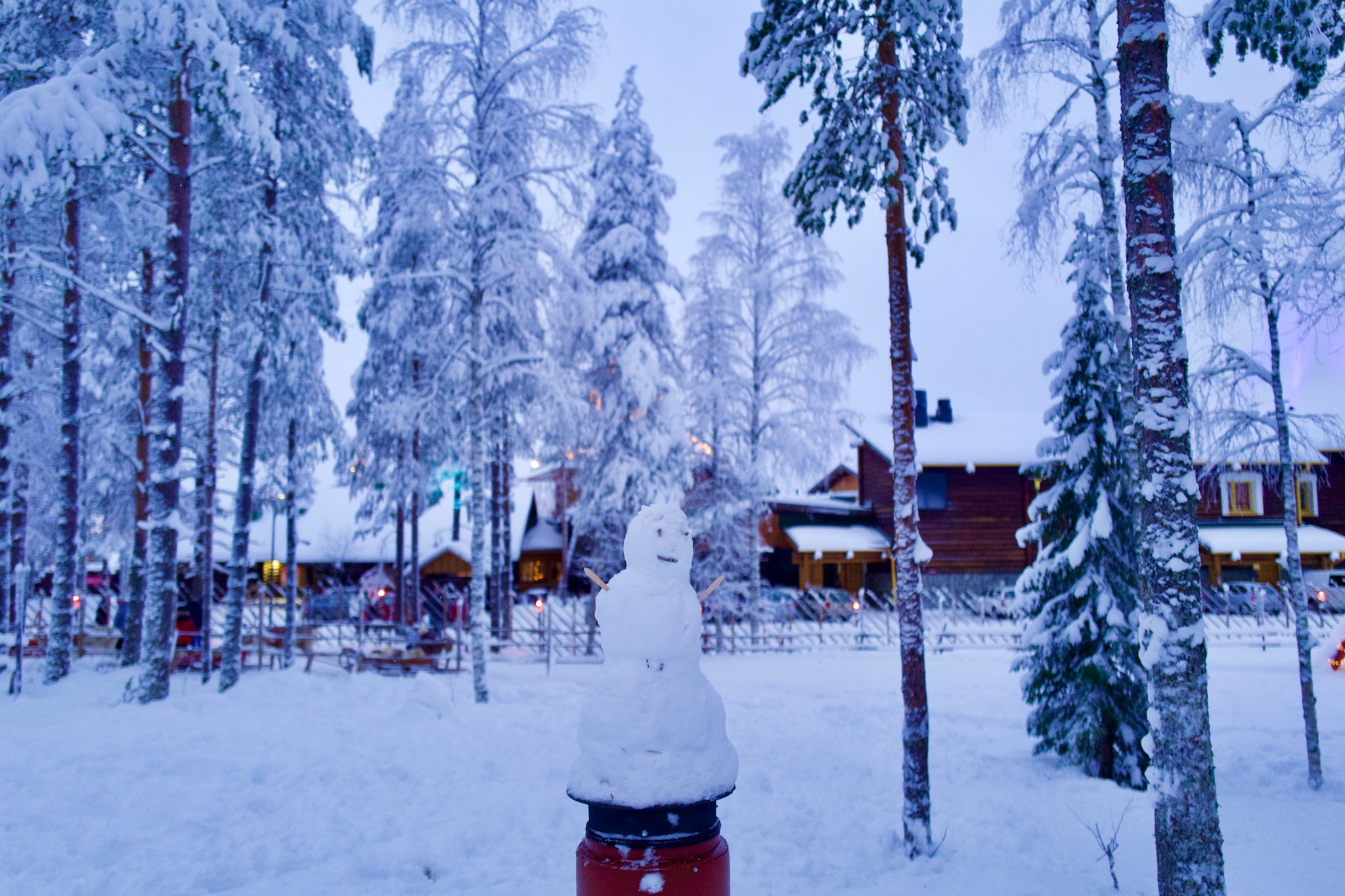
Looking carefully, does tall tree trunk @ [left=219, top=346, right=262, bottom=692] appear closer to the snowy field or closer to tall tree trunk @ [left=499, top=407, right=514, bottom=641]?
the snowy field

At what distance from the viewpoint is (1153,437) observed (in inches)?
185

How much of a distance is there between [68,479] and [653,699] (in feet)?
42.7

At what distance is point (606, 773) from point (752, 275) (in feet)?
55.0

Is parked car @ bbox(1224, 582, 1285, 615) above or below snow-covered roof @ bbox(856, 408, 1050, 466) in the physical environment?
below

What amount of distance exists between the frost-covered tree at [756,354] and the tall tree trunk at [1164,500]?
564 inches

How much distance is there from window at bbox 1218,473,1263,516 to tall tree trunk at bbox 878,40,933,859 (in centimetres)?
2898

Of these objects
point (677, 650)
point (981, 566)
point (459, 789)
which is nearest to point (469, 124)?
point (459, 789)

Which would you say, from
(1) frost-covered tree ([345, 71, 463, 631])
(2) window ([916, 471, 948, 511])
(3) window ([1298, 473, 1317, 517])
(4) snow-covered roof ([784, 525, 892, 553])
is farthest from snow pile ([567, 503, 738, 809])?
(3) window ([1298, 473, 1317, 517])

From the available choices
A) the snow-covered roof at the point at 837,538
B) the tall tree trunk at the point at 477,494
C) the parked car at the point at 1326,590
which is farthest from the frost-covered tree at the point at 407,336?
the parked car at the point at 1326,590

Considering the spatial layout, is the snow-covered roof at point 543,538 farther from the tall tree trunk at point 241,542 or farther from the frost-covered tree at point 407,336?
the tall tree trunk at point 241,542

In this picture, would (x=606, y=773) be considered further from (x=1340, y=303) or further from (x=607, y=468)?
(x=607, y=468)

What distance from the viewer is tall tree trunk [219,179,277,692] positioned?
12.6m

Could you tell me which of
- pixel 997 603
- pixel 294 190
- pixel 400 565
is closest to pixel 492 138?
pixel 294 190

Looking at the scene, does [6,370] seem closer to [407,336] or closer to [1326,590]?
[407,336]
